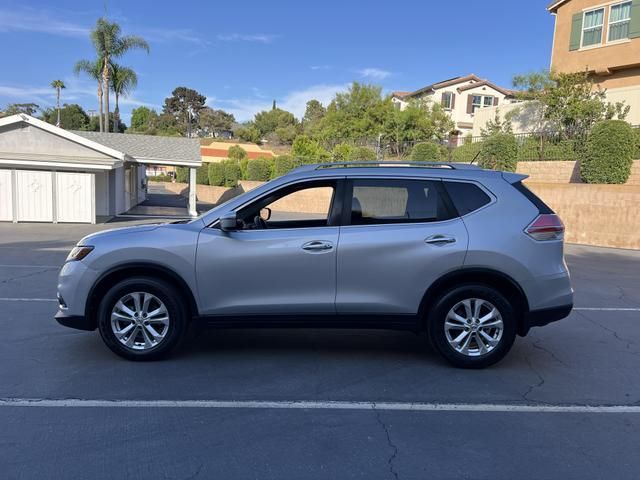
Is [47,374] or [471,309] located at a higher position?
Answer: [471,309]

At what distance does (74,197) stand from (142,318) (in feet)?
53.2

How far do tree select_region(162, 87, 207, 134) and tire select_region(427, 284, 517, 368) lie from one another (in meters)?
95.7

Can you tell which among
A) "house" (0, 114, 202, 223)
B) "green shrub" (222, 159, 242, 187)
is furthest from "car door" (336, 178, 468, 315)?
"green shrub" (222, 159, 242, 187)

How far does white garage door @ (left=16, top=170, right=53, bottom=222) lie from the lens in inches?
739

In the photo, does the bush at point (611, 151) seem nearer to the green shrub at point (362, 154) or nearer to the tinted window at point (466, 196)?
the green shrub at point (362, 154)

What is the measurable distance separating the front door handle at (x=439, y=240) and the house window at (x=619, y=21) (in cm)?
2232

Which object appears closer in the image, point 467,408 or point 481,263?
point 467,408

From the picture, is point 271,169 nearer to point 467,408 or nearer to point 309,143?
point 309,143

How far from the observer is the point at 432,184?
499 centimetres

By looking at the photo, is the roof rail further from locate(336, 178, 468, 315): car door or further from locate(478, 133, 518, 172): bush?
locate(478, 133, 518, 172): bush

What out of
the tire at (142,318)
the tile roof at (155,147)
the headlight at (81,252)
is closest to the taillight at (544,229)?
the tire at (142,318)

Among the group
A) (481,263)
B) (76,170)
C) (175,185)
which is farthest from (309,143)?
(481,263)

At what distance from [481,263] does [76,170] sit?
18.5m

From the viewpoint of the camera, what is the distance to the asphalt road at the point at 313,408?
129 inches
